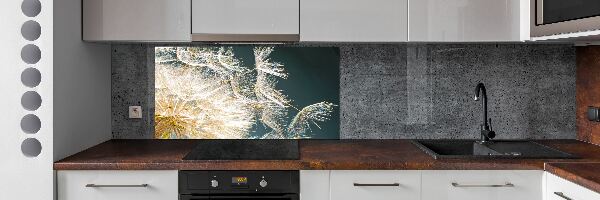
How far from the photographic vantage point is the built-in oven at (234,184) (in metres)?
2.50

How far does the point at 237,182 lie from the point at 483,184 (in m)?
0.99

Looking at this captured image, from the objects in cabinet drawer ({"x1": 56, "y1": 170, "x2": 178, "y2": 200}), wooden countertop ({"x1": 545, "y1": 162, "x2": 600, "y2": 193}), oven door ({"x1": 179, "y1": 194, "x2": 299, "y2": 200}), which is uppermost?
wooden countertop ({"x1": 545, "y1": 162, "x2": 600, "y2": 193})

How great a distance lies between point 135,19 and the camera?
280 cm

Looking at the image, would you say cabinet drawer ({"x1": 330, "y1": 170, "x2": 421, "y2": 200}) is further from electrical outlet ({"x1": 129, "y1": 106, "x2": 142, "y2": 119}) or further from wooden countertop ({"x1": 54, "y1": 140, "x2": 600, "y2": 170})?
electrical outlet ({"x1": 129, "y1": 106, "x2": 142, "y2": 119})

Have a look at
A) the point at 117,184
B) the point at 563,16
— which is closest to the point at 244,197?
the point at 117,184

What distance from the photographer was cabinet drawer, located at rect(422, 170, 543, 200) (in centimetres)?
251

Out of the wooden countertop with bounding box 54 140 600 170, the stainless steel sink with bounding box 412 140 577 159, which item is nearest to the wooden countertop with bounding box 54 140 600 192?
the wooden countertop with bounding box 54 140 600 170

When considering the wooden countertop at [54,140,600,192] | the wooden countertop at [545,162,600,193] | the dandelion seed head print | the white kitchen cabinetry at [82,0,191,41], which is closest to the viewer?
the wooden countertop at [545,162,600,193]

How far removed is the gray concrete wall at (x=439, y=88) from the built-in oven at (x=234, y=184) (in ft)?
2.63

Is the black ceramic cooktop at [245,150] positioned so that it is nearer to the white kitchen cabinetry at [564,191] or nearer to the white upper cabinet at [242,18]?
the white upper cabinet at [242,18]

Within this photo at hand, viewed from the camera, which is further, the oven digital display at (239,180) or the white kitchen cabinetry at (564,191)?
the oven digital display at (239,180)

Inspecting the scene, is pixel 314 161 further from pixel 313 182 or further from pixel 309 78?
pixel 309 78

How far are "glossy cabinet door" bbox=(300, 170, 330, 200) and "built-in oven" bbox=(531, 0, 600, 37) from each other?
3.60 feet
